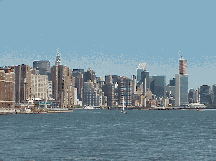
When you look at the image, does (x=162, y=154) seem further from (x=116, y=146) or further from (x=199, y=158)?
(x=116, y=146)

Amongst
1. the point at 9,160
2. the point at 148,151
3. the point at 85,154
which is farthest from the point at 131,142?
the point at 9,160

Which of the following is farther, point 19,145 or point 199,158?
point 19,145

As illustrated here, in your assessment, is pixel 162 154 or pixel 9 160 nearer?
pixel 9 160

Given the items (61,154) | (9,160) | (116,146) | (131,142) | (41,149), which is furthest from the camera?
(131,142)

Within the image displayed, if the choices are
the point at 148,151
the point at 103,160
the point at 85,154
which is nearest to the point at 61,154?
the point at 85,154

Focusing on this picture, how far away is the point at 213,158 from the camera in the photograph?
6116cm

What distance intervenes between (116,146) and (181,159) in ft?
56.5

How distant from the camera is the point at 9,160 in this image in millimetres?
58312

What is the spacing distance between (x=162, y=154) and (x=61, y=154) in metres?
14.2

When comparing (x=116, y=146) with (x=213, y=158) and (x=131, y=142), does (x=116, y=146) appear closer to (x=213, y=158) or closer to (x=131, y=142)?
(x=131, y=142)

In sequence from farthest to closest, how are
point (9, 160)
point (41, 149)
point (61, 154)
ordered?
point (41, 149) → point (61, 154) → point (9, 160)

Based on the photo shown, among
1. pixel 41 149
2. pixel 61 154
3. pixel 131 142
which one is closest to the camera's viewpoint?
pixel 61 154

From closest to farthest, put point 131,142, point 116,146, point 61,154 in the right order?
1. point 61,154
2. point 116,146
3. point 131,142

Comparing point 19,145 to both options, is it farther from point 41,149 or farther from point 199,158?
point 199,158
